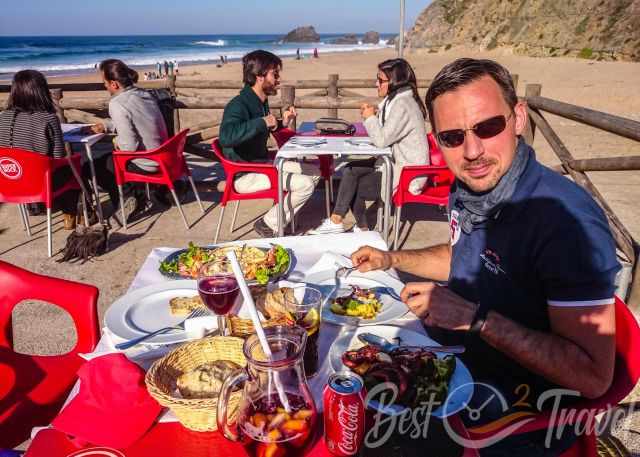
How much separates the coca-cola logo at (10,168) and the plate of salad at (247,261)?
346 centimetres

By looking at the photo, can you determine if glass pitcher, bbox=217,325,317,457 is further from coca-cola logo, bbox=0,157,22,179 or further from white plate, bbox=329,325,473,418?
coca-cola logo, bbox=0,157,22,179

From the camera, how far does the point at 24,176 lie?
4832 millimetres

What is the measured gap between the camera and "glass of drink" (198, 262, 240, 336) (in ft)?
4.86

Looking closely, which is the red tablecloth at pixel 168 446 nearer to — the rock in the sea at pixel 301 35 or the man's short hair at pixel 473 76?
the man's short hair at pixel 473 76

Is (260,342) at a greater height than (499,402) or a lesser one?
greater

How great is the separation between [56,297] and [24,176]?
10.6 ft

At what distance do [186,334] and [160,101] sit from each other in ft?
19.9

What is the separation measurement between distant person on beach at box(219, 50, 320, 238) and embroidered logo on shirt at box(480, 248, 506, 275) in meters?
3.48

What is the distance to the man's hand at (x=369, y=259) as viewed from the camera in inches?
82.2

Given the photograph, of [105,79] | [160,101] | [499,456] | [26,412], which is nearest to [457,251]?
[499,456]

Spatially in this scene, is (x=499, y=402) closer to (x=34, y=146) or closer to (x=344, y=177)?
(x=344, y=177)

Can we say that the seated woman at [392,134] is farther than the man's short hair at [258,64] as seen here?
No

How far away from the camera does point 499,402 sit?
5.43ft

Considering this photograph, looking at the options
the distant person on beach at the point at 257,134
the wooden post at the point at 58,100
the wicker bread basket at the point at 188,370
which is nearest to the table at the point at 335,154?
the distant person on beach at the point at 257,134
